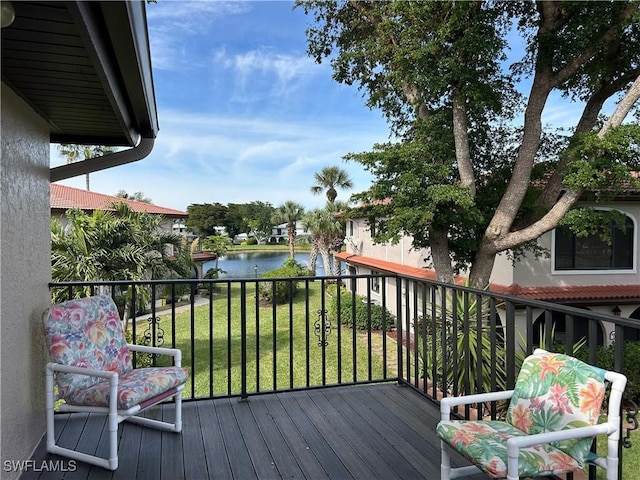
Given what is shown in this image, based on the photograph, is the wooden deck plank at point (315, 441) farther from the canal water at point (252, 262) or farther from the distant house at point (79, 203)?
the canal water at point (252, 262)

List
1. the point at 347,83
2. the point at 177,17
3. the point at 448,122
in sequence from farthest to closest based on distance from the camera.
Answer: the point at 347,83 → the point at 448,122 → the point at 177,17

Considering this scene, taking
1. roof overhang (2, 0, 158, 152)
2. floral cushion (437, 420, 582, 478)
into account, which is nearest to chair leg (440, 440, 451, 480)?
floral cushion (437, 420, 582, 478)

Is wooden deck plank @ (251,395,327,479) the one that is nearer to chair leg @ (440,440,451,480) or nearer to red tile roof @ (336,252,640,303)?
chair leg @ (440,440,451,480)

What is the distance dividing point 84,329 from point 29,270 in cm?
49

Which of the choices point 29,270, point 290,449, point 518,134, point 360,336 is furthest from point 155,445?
point 360,336

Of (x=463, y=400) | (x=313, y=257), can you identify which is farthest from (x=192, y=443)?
(x=313, y=257)

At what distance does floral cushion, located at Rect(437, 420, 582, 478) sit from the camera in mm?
1578

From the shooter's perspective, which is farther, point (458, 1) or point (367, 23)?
point (367, 23)

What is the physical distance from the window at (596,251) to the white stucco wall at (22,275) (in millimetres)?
11178

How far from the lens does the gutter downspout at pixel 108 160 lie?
3.30 metres

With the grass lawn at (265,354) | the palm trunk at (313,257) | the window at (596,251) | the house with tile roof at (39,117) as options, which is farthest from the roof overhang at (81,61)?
the palm trunk at (313,257)

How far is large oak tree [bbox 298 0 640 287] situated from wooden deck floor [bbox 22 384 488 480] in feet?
18.7

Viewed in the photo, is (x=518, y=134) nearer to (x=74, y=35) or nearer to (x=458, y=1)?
(x=458, y=1)

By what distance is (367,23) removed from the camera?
971 centimetres
